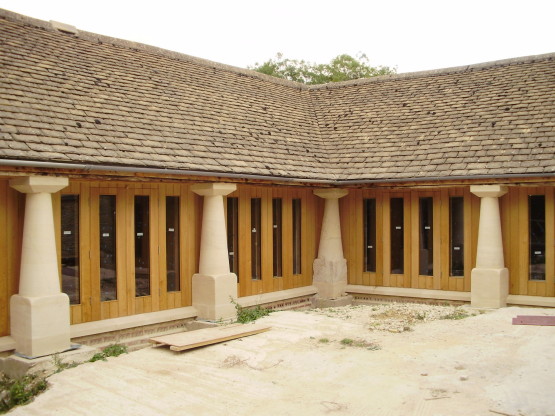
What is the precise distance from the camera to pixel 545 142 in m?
13.7

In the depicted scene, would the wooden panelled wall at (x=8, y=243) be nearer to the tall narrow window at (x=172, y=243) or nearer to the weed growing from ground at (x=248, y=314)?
the tall narrow window at (x=172, y=243)

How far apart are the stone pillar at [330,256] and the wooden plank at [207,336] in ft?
13.8

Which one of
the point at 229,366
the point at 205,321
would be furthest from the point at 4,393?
the point at 205,321

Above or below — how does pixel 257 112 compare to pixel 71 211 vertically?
above

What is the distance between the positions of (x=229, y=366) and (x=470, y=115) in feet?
32.7

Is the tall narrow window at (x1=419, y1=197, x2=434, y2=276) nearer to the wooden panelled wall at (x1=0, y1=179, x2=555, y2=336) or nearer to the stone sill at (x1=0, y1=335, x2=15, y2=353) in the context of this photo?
the wooden panelled wall at (x1=0, y1=179, x2=555, y2=336)

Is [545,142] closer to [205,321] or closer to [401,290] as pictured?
[401,290]

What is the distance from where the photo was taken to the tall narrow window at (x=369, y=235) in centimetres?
1625

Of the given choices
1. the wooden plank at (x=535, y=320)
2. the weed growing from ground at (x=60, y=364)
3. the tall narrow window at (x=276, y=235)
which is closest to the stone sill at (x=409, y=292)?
the tall narrow window at (x=276, y=235)

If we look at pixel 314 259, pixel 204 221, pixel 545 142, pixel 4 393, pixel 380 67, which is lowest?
pixel 4 393

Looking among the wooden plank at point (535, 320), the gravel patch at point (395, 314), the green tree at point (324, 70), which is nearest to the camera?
the wooden plank at point (535, 320)

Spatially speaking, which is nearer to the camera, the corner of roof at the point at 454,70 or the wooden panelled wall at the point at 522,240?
the wooden panelled wall at the point at 522,240

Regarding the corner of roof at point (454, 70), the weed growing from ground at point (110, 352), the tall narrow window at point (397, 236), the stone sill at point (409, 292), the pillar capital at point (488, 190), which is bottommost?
the weed growing from ground at point (110, 352)

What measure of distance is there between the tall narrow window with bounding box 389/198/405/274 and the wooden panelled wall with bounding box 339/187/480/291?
0.32 ft
